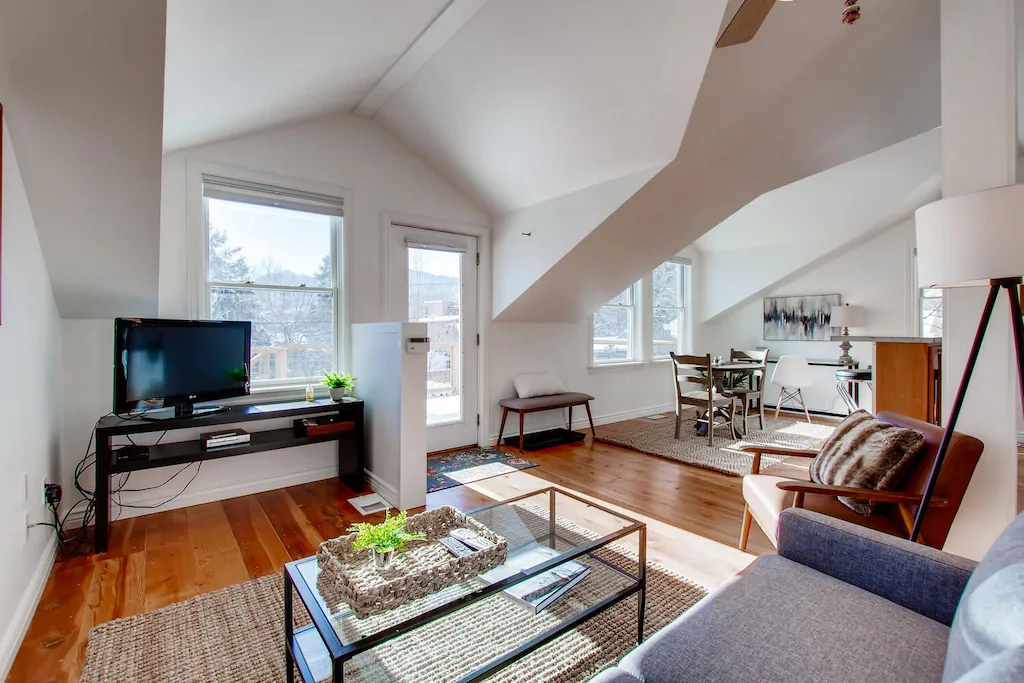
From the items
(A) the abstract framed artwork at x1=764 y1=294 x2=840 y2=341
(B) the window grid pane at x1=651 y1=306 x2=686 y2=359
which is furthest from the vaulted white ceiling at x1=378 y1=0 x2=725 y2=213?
(A) the abstract framed artwork at x1=764 y1=294 x2=840 y2=341

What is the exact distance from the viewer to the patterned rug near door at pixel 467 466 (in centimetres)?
350

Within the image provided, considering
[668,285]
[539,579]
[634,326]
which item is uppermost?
[668,285]

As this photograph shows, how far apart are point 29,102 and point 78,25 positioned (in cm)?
41

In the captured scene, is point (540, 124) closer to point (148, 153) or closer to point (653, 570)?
point (148, 153)

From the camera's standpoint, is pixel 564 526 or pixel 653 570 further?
pixel 653 570

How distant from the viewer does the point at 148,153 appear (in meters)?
1.90

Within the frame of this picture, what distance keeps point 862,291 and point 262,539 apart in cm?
676

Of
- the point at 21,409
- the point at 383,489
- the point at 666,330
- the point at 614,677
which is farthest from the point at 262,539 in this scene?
the point at 666,330

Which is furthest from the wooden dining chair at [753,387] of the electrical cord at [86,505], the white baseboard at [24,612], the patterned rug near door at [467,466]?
the white baseboard at [24,612]

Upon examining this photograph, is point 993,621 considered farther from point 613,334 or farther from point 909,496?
point 613,334

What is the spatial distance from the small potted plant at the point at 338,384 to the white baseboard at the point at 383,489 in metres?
0.61

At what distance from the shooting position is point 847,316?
224 inches

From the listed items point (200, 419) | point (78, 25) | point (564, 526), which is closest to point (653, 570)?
point (564, 526)

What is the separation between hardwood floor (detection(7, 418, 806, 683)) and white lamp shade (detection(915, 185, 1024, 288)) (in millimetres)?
1525
